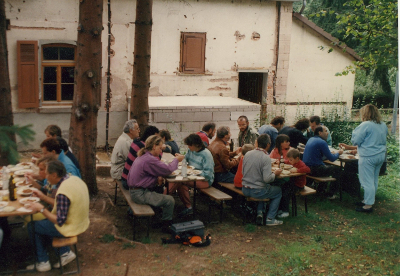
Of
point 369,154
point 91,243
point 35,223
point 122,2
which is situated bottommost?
point 91,243

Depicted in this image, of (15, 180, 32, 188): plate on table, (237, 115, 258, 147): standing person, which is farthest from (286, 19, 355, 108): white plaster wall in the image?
(15, 180, 32, 188): plate on table

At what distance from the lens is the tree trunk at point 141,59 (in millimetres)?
9016

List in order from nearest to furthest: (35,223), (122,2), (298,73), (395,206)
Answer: (35,223) → (395,206) → (122,2) → (298,73)

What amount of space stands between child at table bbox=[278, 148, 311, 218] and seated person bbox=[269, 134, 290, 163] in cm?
19

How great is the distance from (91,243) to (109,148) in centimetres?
642

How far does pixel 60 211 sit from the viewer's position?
5.03 metres

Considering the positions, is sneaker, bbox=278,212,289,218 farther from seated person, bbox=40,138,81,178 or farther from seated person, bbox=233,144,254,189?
seated person, bbox=40,138,81,178

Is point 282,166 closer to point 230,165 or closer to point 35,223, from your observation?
point 230,165

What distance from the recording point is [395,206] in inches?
336

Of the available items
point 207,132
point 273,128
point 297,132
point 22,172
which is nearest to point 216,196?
point 207,132

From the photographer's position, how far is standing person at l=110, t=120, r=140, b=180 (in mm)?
7633

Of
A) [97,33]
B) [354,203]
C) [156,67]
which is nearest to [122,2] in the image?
[156,67]

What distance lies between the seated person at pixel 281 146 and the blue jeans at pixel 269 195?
820 mm

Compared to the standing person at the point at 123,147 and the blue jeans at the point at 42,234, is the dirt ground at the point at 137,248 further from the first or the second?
the standing person at the point at 123,147
